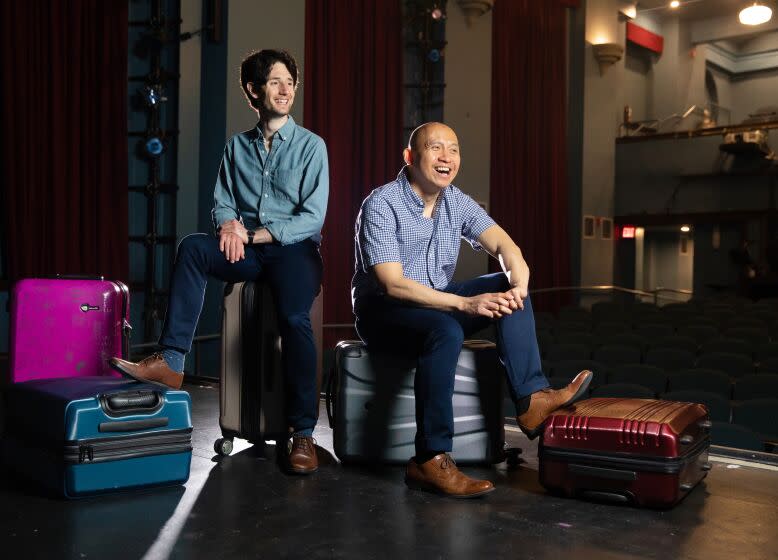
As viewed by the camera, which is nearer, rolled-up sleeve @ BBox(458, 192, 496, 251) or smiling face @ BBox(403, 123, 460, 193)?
smiling face @ BBox(403, 123, 460, 193)

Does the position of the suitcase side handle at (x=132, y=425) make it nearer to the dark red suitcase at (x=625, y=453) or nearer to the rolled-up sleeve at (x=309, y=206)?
the rolled-up sleeve at (x=309, y=206)

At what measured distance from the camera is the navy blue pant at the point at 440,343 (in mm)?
2172

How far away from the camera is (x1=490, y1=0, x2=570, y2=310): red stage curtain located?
33.2 ft

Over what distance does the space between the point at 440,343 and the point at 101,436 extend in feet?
2.93

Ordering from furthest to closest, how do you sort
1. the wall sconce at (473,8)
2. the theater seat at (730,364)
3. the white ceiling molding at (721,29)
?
the white ceiling molding at (721,29) → the wall sconce at (473,8) → the theater seat at (730,364)

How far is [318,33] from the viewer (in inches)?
307

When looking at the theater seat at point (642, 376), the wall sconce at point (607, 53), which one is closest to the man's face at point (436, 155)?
the theater seat at point (642, 376)

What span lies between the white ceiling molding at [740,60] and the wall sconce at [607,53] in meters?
5.64

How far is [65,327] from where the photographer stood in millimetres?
2729

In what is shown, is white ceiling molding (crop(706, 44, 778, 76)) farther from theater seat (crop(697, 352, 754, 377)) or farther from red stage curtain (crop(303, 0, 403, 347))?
theater seat (crop(697, 352, 754, 377))

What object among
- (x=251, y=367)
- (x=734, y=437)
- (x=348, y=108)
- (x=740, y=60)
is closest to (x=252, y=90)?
(x=251, y=367)

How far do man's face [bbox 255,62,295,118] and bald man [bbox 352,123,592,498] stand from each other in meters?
0.43

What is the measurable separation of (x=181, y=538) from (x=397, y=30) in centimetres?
767

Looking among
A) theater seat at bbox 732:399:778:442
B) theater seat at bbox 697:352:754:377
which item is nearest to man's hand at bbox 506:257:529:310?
theater seat at bbox 732:399:778:442
